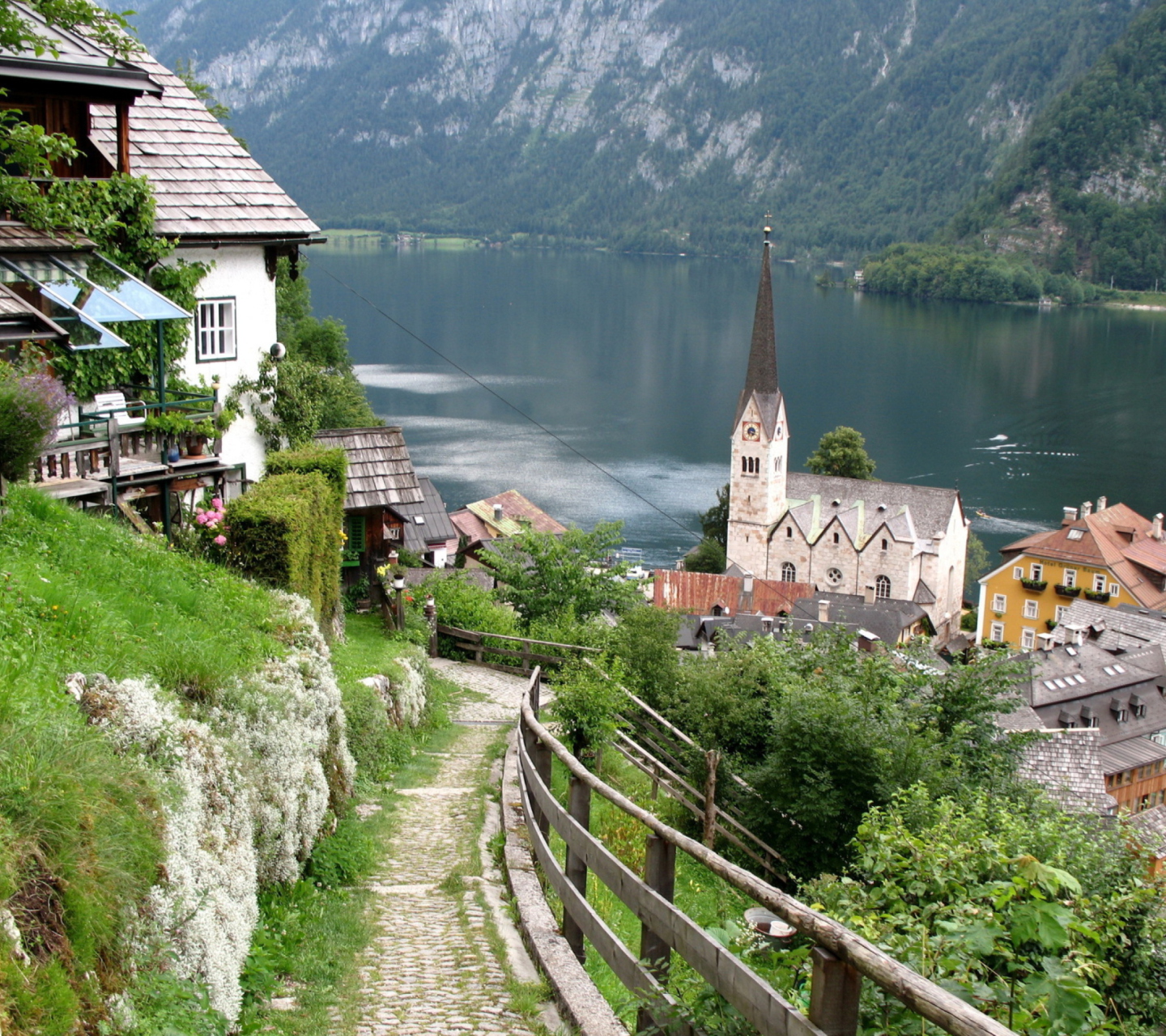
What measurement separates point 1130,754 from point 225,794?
44458 millimetres

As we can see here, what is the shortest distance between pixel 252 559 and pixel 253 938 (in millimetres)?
6846

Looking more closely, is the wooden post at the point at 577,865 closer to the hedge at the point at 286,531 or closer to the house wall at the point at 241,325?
the hedge at the point at 286,531

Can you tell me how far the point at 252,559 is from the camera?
1265 cm

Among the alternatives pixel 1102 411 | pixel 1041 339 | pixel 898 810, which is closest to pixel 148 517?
pixel 898 810

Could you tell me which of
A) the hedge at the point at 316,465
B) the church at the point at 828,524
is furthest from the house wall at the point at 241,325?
the church at the point at 828,524

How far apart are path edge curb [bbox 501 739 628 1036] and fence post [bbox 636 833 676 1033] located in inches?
13.1

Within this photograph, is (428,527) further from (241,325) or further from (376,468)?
(241,325)

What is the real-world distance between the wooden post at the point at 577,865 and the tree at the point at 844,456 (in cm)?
7259

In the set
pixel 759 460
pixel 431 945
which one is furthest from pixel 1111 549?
pixel 431 945

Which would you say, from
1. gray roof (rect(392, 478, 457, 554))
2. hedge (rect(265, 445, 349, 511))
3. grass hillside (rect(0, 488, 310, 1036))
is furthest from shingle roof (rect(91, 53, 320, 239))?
grass hillside (rect(0, 488, 310, 1036))

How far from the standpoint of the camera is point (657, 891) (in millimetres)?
4418

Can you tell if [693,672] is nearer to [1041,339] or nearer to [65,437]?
[65,437]

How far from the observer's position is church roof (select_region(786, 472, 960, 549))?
67500 millimetres

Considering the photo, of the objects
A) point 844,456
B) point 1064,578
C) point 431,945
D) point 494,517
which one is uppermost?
point 431,945
